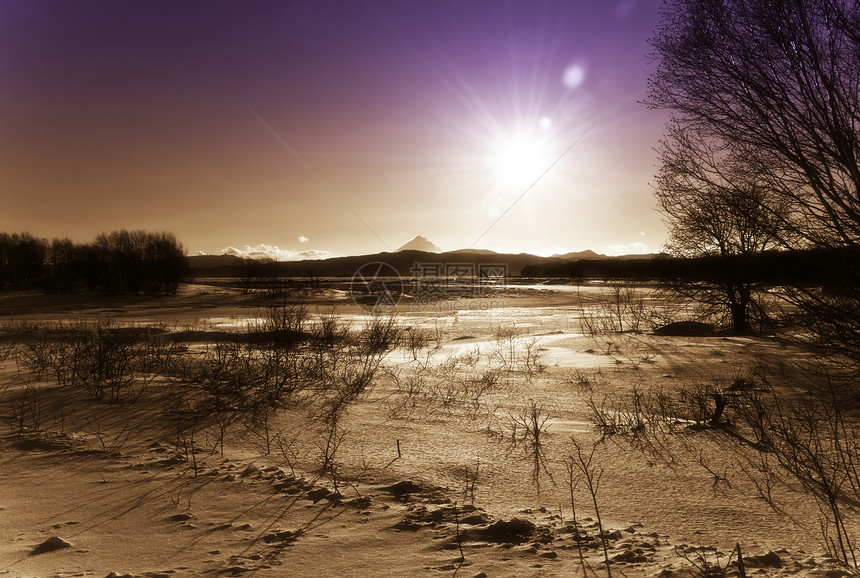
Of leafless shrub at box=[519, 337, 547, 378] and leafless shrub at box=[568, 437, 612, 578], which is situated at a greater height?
leafless shrub at box=[568, 437, 612, 578]

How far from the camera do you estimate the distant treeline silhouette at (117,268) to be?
126 feet

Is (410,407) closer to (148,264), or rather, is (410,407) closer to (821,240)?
(821,240)

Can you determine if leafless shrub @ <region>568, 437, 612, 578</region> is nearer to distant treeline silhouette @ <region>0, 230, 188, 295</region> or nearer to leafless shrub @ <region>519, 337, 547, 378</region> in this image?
leafless shrub @ <region>519, 337, 547, 378</region>

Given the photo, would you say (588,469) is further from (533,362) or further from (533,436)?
(533,362)

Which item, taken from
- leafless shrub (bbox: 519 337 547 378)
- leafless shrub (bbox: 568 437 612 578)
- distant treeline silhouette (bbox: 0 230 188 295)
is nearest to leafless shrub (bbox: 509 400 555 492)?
leafless shrub (bbox: 568 437 612 578)

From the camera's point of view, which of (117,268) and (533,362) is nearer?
(533,362)

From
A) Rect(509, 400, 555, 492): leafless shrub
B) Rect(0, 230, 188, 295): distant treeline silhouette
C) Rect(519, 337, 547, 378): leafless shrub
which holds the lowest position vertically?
Rect(519, 337, 547, 378): leafless shrub

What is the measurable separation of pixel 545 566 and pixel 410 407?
3604 millimetres

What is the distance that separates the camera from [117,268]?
38375 millimetres

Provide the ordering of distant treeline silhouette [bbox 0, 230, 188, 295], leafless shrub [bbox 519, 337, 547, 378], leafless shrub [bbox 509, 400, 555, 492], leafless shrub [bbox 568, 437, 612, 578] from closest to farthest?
leafless shrub [bbox 568, 437, 612, 578], leafless shrub [bbox 509, 400, 555, 492], leafless shrub [bbox 519, 337, 547, 378], distant treeline silhouette [bbox 0, 230, 188, 295]

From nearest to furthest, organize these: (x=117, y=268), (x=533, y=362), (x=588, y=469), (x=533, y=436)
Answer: (x=588, y=469)
(x=533, y=436)
(x=533, y=362)
(x=117, y=268)

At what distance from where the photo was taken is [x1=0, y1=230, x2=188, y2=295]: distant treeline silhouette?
3850cm

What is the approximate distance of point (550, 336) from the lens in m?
13.2

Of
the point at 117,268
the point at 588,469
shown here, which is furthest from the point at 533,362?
the point at 117,268
